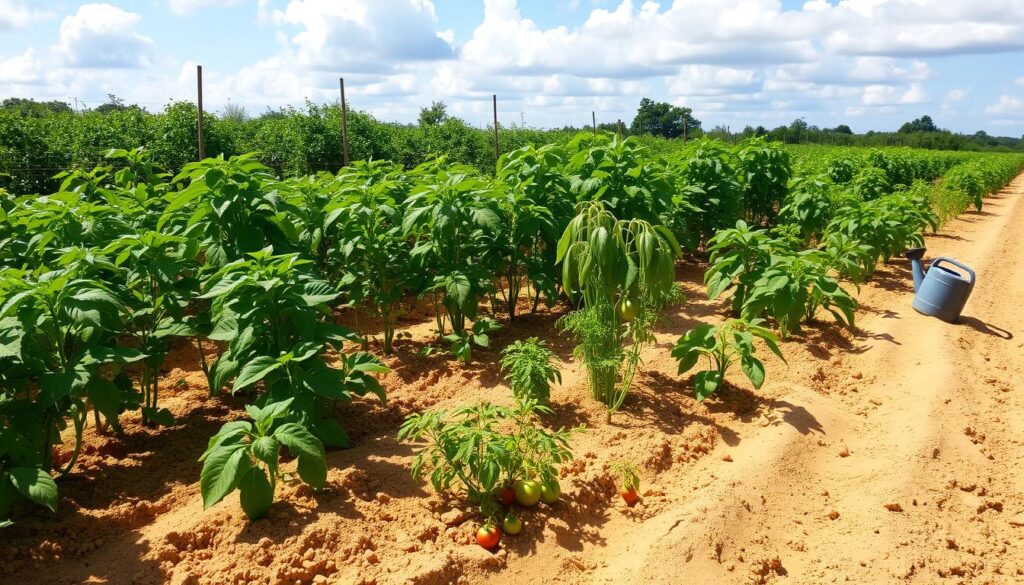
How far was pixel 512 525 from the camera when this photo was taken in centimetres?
305

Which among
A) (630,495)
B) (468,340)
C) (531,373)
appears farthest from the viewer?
(468,340)

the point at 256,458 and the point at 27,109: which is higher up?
the point at 27,109

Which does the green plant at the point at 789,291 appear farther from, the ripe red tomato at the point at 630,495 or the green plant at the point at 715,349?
the ripe red tomato at the point at 630,495

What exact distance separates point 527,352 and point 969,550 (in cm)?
239

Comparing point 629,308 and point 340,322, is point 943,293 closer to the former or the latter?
point 629,308

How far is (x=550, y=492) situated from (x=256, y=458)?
1.33 metres

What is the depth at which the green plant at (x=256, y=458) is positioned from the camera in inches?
107

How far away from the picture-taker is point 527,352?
3.95 meters

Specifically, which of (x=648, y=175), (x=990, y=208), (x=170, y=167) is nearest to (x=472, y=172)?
(x=648, y=175)

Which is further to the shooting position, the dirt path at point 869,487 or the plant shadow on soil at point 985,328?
the plant shadow on soil at point 985,328

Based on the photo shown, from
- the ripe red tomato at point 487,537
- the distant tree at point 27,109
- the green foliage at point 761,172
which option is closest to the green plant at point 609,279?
the ripe red tomato at point 487,537

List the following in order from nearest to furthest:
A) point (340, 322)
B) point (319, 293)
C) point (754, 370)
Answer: point (319, 293)
point (754, 370)
point (340, 322)

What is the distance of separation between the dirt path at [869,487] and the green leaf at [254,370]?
1738 mm

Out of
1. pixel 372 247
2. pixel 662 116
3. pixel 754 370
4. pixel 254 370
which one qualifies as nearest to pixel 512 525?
pixel 254 370
